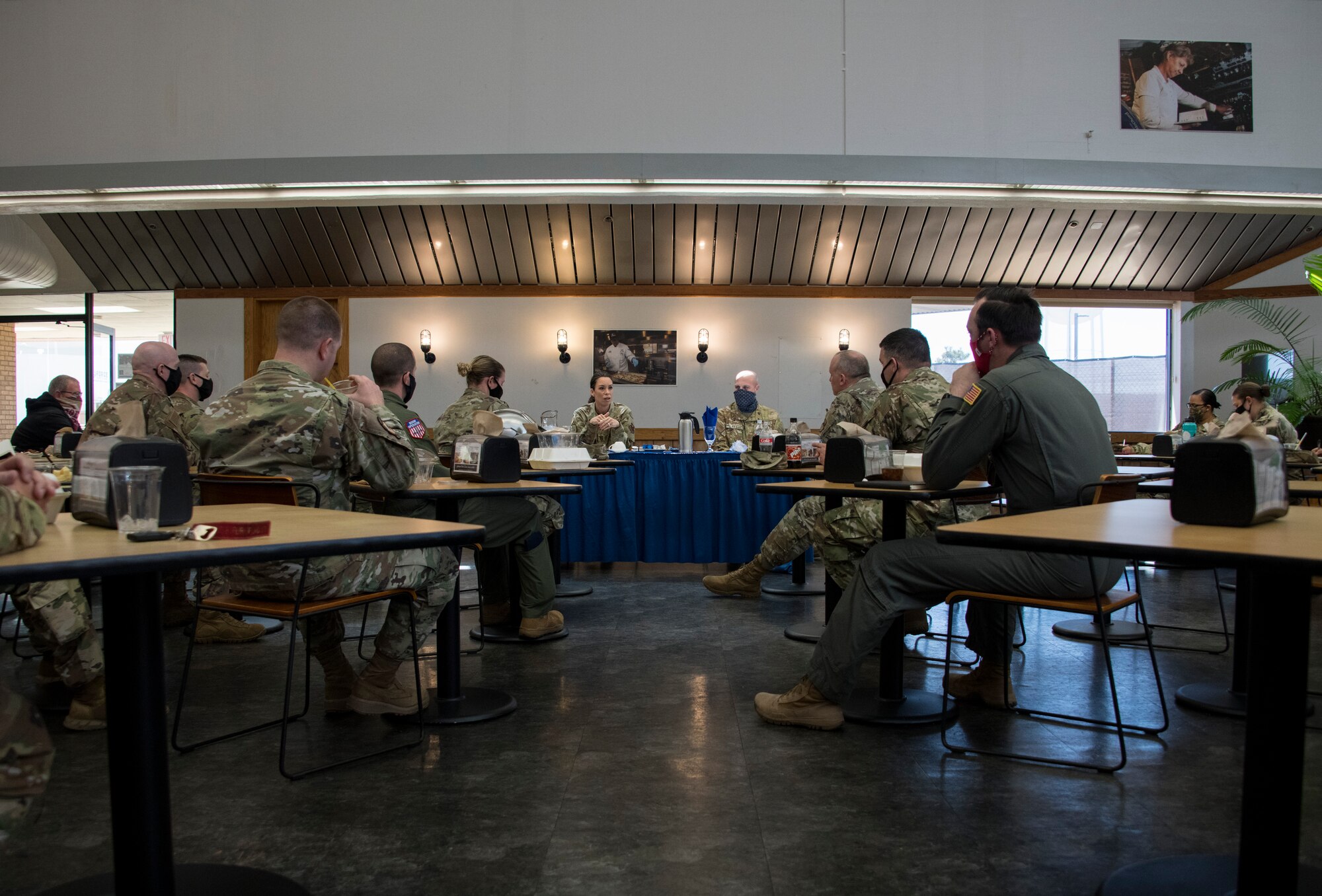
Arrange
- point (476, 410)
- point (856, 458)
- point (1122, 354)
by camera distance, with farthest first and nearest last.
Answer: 1. point (1122, 354)
2. point (476, 410)
3. point (856, 458)

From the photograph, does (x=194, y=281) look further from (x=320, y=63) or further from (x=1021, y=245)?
(x=1021, y=245)

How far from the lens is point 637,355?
1021 centimetres

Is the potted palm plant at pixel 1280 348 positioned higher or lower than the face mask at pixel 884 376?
higher

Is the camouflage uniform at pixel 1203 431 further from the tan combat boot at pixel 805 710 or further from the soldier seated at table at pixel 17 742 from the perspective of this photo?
the soldier seated at table at pixel 17 742

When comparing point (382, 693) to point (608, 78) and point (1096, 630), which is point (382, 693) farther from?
point (608, 78)

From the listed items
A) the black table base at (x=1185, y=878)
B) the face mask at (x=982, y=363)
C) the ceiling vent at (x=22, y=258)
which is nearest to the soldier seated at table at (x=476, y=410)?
the face mask at (x=982, y=363)

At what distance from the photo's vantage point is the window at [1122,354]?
10883 millimetres

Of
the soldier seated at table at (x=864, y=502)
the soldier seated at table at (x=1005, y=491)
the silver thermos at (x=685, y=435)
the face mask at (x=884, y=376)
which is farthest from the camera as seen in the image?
the silver thermos at (x=685, y=435)

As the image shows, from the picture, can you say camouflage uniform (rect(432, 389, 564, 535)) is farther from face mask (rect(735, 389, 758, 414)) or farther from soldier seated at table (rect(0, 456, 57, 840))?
soldier seated at table (rect(0, 456, 57, 840))

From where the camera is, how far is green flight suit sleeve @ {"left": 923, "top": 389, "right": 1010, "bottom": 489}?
8.50 ft

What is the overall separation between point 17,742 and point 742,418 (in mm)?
6677

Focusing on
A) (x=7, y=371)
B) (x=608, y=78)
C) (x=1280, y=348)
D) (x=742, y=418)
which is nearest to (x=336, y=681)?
(x=742, y=418)

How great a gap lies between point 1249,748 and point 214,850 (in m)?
2.12

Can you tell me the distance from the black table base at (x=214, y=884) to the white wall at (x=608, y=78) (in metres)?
7.10
